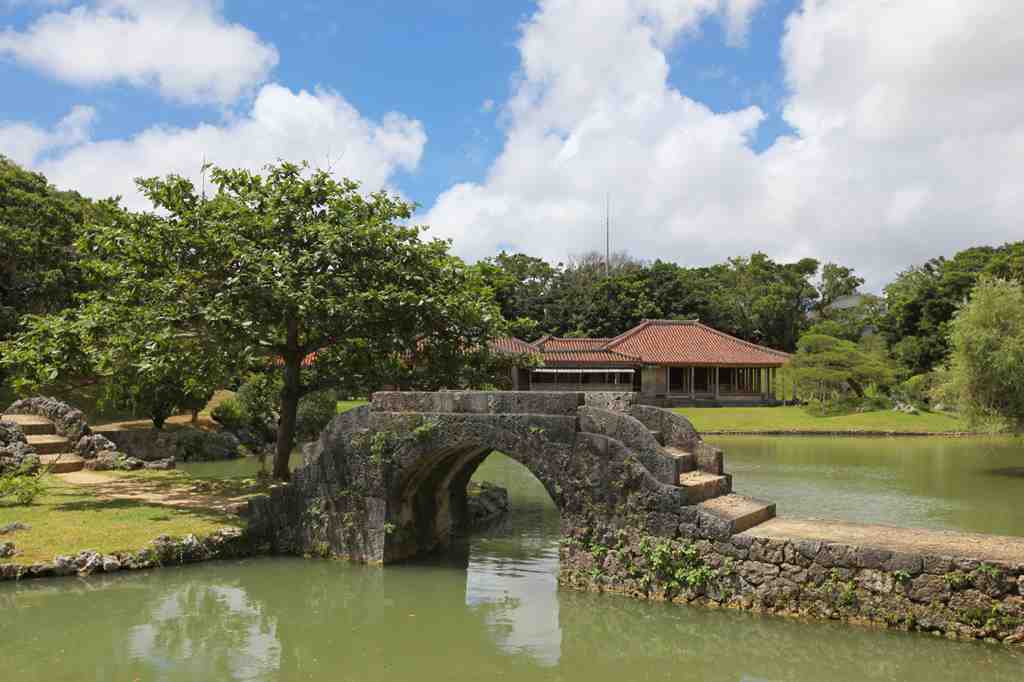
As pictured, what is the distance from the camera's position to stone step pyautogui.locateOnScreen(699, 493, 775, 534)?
31.3 ft

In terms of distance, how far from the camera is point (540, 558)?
12305 millimetres

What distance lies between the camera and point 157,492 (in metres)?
16.2

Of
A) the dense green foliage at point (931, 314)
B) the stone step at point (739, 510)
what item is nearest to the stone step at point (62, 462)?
the stone step at point (739, 510)

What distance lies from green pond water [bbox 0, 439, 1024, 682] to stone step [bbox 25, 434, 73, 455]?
1072 cm

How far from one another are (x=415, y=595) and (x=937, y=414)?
33512 millimetres

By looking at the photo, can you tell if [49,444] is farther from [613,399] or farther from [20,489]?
[613,399]

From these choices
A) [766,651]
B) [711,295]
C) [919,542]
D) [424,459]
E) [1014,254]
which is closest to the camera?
[766,651]

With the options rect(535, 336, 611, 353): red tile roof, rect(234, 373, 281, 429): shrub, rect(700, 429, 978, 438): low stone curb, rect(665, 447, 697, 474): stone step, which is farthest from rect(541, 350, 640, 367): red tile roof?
rect(665, 447, 697, 474): stone step

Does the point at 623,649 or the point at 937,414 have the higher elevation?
the point at 937,414

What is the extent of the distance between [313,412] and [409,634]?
63.7 feet

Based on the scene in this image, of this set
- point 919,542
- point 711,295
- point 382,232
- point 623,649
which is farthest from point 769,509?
point 711,295

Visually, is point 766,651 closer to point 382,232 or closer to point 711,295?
point 382,232

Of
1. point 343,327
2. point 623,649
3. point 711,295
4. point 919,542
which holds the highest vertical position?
point 711,295

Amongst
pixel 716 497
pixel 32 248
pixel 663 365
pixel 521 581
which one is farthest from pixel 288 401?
pixel 663 365
